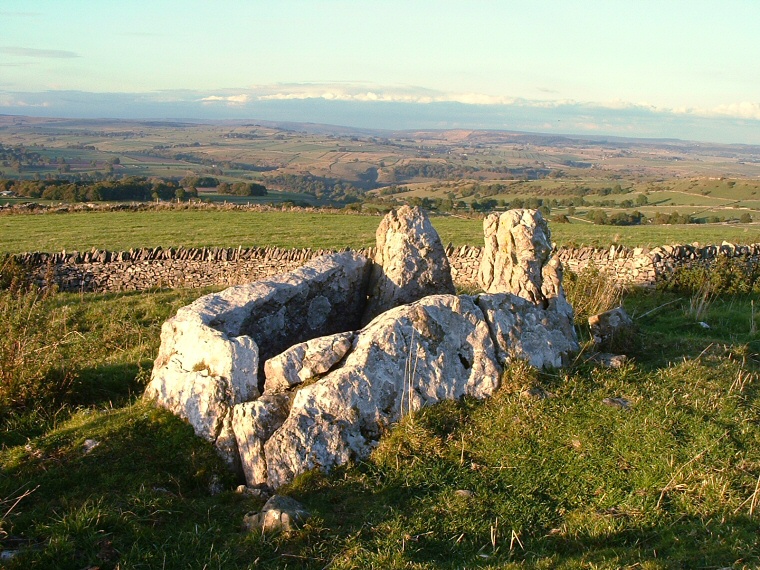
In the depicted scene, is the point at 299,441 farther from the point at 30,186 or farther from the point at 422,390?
the point at 30,186

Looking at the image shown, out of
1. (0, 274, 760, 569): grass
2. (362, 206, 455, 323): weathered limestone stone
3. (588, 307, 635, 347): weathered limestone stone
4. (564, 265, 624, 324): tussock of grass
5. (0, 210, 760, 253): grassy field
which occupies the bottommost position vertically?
(0, 210, 760, 253): grassy field

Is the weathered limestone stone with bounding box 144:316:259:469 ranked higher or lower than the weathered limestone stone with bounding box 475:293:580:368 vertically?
lower

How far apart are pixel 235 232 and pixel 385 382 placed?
26.7 m

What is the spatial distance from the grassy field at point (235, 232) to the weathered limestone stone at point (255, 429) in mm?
20630

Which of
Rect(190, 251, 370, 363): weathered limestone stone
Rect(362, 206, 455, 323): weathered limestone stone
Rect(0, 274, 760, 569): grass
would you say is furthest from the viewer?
Rect(362, 206, 455, 323): weathered limestone stone

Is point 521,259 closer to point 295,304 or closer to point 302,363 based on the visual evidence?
point 295,304

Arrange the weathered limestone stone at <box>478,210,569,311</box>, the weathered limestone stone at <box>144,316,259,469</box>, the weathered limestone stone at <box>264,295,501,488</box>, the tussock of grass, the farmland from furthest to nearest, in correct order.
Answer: the farmland, the tussock of grass, the weathered limestone stone at <box>478,210,569,311</box>, the weathered limestone stone at <box>144,316,259,469</box>, the weathered limestone stone at <box>264,295,501,488</box>

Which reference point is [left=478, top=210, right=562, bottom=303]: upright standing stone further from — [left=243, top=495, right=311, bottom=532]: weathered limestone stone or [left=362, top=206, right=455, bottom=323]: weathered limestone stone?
[left=243, top=495, right=311, bottom=532]: weathered limestone stone

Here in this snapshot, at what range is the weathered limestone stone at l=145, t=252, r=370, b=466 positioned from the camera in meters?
7.15

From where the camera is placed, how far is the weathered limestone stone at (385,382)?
6508mm

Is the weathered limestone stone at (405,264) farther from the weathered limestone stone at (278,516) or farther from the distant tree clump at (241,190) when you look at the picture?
the distant tree clump at (241,190)

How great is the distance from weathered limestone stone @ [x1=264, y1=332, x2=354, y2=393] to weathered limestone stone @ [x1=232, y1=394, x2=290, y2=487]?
326 millimetres

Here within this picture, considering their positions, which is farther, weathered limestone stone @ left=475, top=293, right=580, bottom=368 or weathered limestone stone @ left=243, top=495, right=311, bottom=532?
weathered limestone stone @ left=475, top=293, right=580, bottom=368

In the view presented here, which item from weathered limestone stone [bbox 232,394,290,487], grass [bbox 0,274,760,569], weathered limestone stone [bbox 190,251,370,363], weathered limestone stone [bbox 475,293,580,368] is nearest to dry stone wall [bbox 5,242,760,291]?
weathered limestone stone [bbox 190,251,370,363]
